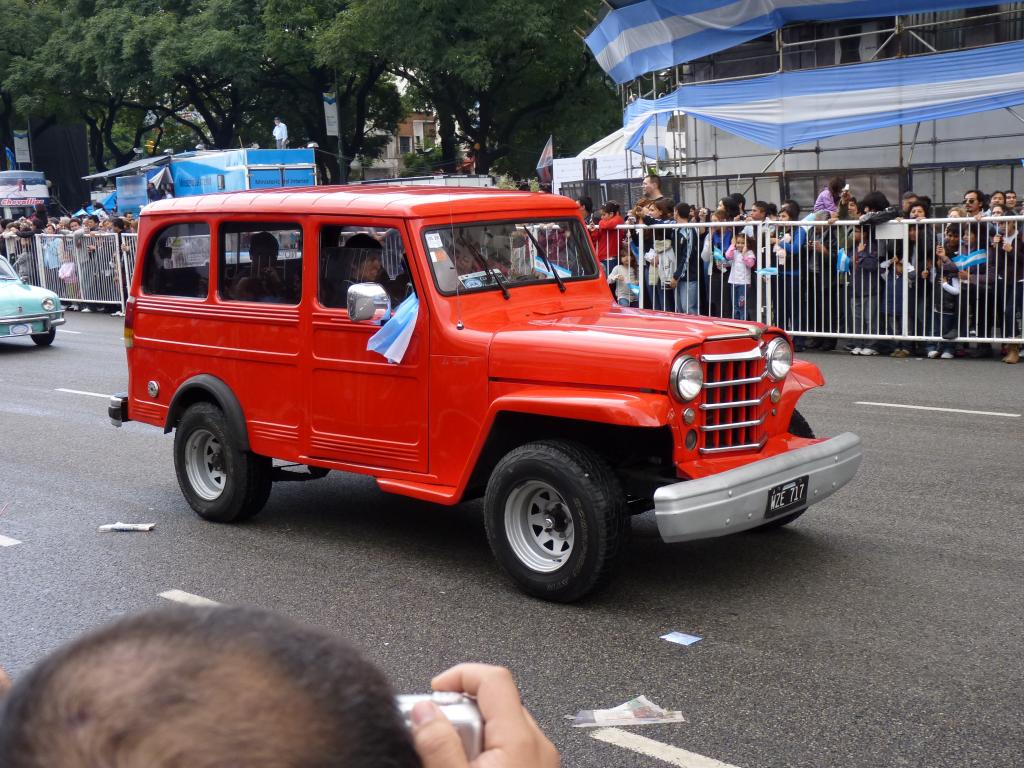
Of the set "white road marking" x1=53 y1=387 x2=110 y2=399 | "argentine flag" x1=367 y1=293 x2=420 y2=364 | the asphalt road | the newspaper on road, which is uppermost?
"argentine flag" x1=367 y1=293 x2=420 y2=364

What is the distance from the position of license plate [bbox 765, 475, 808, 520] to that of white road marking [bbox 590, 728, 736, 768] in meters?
1.69

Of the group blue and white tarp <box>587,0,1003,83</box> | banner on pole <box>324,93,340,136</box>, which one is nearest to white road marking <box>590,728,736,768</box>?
blue and white tarp <box>587,0,1003,83</box>

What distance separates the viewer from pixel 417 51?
128 ft

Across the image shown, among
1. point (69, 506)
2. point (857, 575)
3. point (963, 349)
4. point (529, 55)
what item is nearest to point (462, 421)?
point (857, 575)

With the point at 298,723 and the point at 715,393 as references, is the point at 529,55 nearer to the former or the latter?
the point at 715,393

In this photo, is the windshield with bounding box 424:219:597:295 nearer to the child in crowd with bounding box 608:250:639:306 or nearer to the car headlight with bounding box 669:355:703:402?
the car headlight with bounding box 669:355:703:402

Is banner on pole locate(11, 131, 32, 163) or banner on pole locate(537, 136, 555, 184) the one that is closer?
banner on pole locate(537, 136, 555, 184)

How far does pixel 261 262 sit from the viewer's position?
7137 millimetres

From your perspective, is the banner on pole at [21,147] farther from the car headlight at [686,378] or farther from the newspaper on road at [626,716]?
the newspaper on road at [626,716]

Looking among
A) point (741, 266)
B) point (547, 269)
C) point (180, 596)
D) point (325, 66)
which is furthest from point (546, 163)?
point (180, 596)

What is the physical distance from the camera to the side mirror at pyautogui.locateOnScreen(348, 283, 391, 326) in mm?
6156

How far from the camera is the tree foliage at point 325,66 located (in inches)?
1542

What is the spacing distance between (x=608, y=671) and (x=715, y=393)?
1499 mm

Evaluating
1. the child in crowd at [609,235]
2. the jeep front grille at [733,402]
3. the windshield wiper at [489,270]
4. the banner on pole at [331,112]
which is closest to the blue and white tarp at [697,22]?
the child in crowd at [609,235]
